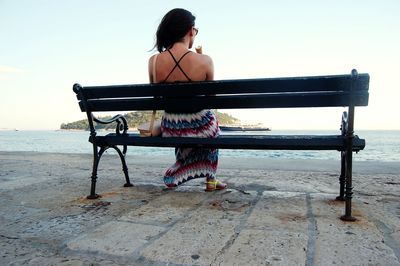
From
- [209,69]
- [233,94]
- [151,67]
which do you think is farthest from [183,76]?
[233,94]

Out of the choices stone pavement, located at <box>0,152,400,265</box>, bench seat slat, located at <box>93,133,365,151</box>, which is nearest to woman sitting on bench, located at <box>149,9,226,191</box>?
stone pavement, located at <box>0,152,400,265</box>

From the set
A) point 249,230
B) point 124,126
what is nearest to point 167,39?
point 124,126

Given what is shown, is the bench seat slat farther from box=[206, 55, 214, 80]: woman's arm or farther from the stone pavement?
box=[206, 55, 214, 80]: woman's arm

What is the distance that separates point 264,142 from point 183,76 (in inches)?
42.3

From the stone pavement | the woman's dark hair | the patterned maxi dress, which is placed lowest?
the stone pavement

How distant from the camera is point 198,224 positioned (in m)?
2.29

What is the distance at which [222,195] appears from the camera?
127 inches

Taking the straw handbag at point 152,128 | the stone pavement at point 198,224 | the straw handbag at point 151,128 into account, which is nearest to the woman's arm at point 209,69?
the straw handbag at point 152,128

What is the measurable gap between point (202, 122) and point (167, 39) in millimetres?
920

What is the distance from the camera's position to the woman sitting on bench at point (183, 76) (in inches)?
125

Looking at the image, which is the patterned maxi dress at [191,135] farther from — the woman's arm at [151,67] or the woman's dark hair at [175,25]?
the woman's dark hair at [175,25]

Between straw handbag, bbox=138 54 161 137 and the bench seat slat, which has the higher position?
straw handbag, bbox=138 54 161 137

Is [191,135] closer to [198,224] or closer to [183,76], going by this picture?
[183,76]

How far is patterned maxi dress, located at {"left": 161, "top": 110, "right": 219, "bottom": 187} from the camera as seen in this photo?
3.29 metres
